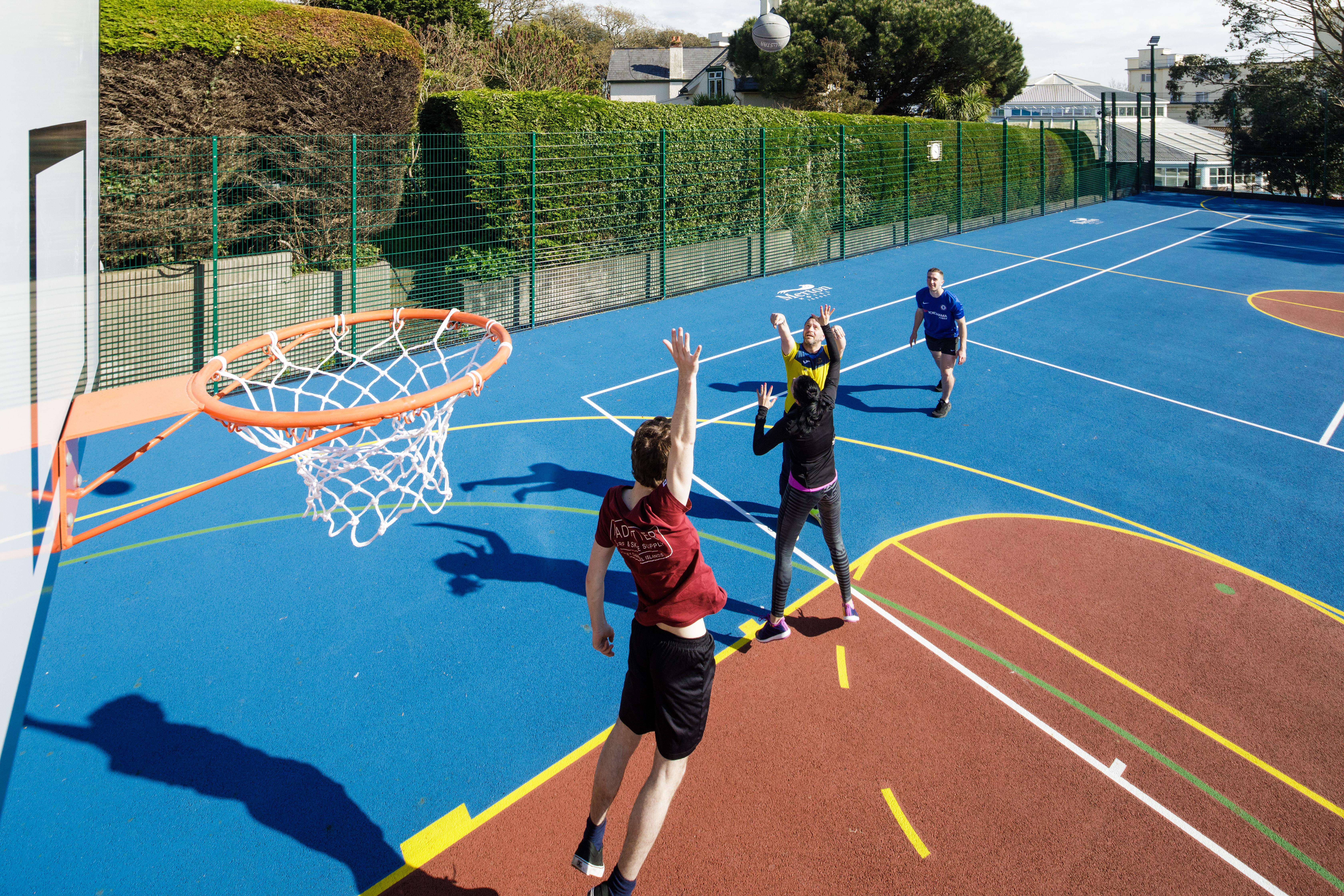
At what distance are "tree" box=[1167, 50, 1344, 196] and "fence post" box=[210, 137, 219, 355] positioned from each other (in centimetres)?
3759

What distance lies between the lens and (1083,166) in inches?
1126

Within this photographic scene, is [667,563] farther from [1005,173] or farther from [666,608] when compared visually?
[1005,173]

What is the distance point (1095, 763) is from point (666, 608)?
Result: 3202 millimetres

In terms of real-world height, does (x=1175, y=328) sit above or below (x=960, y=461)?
above

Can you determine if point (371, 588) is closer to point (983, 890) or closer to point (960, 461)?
point (983, 890)

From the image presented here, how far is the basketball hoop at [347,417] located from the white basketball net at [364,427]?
0.08ft

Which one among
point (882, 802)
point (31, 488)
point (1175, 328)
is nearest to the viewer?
point (31, 488)

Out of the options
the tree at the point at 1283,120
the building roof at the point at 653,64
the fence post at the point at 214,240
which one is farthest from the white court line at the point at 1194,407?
the building roof at the point at 653,64

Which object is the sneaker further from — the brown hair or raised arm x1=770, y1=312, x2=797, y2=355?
raised arm x1=770, y1=312, x2=797, y2=355

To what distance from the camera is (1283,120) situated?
32719 millimetres

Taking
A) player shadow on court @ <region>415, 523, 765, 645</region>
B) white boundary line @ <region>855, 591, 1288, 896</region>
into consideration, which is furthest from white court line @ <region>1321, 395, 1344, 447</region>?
player shadow on court @ <region>415, 523, 765, 645</region>

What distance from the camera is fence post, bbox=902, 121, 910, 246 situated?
20797mm

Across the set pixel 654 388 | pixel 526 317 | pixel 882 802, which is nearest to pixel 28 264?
pixel 882 802

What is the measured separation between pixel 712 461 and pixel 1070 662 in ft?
14.3
